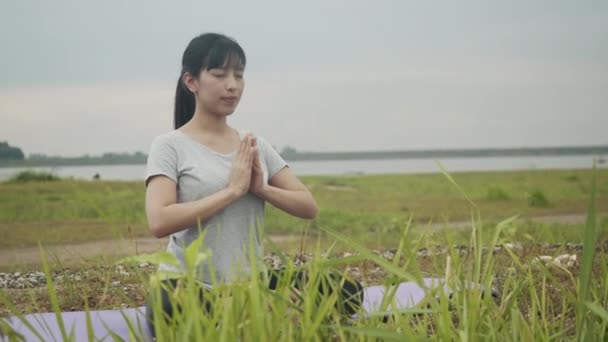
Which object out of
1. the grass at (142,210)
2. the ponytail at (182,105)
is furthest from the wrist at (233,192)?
the grass at (142,210)

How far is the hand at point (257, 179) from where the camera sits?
2.73 metres

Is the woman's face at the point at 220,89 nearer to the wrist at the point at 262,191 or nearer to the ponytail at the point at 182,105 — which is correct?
the ponytail at the point at 182,105

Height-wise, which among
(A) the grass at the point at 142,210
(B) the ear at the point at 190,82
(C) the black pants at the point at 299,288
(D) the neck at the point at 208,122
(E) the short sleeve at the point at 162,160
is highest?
(B) the ear at the point at 190,82

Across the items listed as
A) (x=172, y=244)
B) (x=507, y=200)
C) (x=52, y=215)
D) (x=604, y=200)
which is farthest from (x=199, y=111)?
(x=604, y=200)

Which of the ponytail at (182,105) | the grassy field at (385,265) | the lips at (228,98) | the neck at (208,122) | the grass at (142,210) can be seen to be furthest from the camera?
the grass at (142,210)

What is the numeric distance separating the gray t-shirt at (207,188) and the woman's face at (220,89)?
18 centimetres

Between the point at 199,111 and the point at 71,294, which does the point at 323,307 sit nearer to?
the point at 199,111

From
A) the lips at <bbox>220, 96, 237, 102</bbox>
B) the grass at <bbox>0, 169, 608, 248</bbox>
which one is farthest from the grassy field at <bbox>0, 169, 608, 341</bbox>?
the lips at <bbox>220, 96, 237, 102</bbox>

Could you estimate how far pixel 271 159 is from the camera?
3.05m

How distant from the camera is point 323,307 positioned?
176 cm

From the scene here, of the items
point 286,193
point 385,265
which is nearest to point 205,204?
point 286,193

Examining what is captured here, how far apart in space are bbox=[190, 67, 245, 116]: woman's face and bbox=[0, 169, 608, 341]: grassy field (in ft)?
1.73

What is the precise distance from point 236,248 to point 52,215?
10.8m

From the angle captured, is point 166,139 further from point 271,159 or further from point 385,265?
point 385,265
